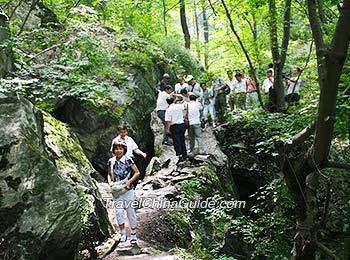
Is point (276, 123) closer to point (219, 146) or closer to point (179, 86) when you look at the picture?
point (219, 146)

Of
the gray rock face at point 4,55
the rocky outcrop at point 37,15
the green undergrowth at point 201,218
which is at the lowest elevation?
the green undergrowth at point 201,218

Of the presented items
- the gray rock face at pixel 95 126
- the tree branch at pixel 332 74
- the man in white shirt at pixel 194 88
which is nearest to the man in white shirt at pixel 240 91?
the man in white shirt at pixel 194 88

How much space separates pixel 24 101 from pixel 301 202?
4.30 metres

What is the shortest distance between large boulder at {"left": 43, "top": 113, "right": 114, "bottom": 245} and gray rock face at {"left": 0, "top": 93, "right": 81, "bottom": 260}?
135 centimetres

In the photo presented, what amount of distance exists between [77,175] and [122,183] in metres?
1.29

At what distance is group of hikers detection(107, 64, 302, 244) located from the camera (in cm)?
595

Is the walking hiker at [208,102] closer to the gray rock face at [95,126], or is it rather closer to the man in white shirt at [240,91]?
the man in white shirt at [240,91]

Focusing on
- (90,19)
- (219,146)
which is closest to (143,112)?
(219,146)

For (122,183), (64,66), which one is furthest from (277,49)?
(122,183)

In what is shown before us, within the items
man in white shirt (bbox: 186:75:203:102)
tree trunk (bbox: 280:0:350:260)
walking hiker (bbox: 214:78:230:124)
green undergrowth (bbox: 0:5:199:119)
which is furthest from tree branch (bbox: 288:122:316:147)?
man in white shirt (bbox: 186:75:203:102)

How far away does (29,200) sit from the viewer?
12.7ft

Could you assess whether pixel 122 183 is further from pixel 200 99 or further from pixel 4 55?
pixel 200 99

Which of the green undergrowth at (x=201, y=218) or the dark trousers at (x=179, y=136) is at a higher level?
the dark trousers at (x=179, y=136)

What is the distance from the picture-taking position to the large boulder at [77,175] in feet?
19.3
